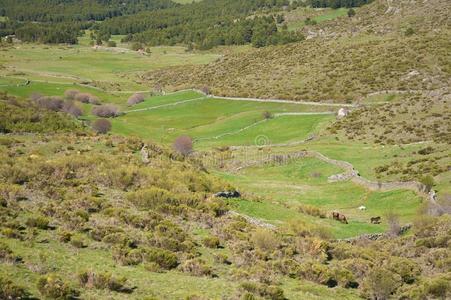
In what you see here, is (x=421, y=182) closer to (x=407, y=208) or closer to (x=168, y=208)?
(x=407, y=208)

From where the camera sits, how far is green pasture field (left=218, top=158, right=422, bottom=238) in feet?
113

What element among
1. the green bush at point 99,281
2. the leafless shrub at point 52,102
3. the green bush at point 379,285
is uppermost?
the green bush at point 99,281

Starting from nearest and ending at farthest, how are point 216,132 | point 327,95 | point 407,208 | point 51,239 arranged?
point 51,239, point 407,208, point 216,132, point 327,95

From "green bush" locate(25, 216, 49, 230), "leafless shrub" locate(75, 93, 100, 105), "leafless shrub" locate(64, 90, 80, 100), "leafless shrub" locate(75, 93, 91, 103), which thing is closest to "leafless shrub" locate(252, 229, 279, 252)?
"green bush" locate(25, 216, 49, 230)

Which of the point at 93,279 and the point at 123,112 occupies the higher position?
the point at 93,279

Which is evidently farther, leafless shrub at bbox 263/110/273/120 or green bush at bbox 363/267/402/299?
leafless shrub at bbox 263/110/273/120

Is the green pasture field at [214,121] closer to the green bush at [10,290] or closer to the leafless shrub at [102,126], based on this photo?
the leafless shrub at [102,126]

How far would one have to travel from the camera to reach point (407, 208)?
38250 mm

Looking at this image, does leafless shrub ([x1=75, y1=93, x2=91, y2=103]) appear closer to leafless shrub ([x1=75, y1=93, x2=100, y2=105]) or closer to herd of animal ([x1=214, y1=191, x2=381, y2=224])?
leafless shrub ([x1=75, y1=93, x2=100, y2=105])

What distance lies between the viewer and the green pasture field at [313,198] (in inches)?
1356

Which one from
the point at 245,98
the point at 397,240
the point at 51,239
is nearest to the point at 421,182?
the point at 397,240

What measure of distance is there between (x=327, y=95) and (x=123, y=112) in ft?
123

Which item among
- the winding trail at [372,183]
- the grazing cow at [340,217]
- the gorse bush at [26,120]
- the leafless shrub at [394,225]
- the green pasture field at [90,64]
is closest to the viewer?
the leafless shrub at [394,225]

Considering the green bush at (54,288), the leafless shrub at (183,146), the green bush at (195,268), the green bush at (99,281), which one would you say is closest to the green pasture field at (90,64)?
the leafless shrub at (183,146)
